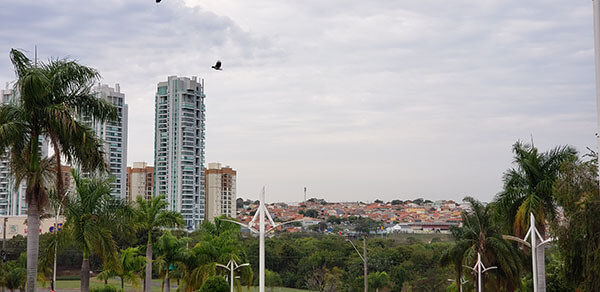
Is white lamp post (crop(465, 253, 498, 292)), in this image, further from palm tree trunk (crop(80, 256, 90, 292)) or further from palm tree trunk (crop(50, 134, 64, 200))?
palm tree trunk (crop(50, 134, 64, 200))

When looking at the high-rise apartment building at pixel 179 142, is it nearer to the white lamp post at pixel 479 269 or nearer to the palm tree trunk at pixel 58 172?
the white lamp post at pixel 479 269

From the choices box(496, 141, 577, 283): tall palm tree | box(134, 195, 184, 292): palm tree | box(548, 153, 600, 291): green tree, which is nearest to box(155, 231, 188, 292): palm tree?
box(134, 195, 184, 292): palm tree

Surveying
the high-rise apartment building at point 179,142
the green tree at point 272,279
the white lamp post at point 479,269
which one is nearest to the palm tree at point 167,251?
the white lamp post at point 479,269

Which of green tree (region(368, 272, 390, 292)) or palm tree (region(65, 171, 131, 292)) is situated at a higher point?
palm tree (region(65, 171, 131, 292))

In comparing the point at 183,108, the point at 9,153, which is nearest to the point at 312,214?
the point at 183,108

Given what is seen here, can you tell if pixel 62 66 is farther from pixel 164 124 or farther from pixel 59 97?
pixel 164 124
